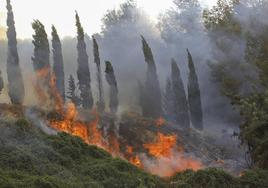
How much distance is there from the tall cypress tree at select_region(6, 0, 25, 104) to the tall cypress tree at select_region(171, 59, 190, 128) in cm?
1876

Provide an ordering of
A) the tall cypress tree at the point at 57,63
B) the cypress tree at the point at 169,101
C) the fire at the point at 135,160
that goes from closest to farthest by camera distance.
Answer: the fire at the point at 135,160, the tall cypress tree at the point at 57,63, the cypress tree at the point at 169,101

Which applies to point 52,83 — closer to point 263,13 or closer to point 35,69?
point 35,69

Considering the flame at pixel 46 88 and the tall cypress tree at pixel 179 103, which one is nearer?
the flame at pixel 46 88

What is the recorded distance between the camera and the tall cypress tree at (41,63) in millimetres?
55094

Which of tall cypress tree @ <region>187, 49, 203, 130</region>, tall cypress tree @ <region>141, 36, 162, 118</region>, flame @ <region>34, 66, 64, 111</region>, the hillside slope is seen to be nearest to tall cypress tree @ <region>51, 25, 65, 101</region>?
flame @ <region>34, 66, 64, 111</region>

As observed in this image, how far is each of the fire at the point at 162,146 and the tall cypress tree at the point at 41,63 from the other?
13.8 m

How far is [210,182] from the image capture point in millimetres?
19562

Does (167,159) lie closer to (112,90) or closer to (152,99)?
(152,99)

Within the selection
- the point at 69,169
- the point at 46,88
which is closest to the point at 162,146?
the point at 46,88

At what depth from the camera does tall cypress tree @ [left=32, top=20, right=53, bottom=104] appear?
181 ft

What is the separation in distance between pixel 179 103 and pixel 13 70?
2012 cm

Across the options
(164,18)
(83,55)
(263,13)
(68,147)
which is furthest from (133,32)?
(68,147)

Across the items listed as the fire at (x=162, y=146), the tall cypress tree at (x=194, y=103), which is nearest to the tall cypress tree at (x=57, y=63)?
the fire at (x=162, y=146)

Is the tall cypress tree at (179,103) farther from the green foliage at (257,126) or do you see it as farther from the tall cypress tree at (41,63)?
the green foliage at (257,126)
